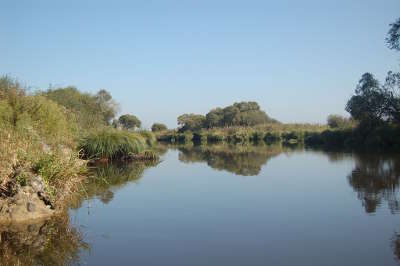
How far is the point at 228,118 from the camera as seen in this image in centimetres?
6912

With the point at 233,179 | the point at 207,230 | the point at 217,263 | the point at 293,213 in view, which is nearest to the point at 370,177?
the point at 233,179

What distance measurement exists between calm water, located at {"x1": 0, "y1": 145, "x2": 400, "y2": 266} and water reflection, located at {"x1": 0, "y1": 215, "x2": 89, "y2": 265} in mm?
14

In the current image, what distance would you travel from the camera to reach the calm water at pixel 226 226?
5.20m

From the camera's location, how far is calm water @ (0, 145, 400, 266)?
5199mm

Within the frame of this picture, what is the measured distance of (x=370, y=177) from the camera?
12133mm

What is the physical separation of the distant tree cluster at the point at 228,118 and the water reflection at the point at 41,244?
58.5m

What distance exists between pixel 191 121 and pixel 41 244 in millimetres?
63260

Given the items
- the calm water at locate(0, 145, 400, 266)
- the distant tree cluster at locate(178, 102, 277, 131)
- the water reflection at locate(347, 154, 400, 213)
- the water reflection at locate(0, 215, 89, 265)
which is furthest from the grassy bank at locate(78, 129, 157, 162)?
the distant tree cluster at locate(178, 102, 277, 131)

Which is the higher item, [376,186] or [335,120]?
[335,120]

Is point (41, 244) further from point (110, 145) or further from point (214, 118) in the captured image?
point (214, 118)

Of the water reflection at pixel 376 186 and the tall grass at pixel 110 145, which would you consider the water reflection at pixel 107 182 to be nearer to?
the tall grass at pixel 110 145

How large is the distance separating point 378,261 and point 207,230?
2.63m

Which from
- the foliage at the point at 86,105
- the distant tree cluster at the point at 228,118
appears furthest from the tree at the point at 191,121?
the foliage at the point at 86,105

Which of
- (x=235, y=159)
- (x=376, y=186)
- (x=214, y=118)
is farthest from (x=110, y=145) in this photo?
(x=214, y=118)
